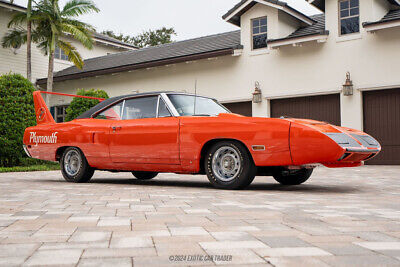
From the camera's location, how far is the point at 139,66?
20.4 meters

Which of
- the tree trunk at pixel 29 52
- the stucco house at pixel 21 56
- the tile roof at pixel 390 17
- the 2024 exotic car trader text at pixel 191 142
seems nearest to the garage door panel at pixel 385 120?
the tile roof at pixel 390 17

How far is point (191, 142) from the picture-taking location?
250 inches

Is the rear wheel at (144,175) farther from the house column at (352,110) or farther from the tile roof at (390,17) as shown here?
the tile roof at (390,17)

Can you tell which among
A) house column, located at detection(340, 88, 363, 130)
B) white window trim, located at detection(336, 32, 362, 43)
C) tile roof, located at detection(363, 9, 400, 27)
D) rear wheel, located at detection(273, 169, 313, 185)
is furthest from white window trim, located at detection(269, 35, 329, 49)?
rear wheel, located at detection(273, 169, 313, 185)

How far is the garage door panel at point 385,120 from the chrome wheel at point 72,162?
33.6ft

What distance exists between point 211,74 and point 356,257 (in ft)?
54.1

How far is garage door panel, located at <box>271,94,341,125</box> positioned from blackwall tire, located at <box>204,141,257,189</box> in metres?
9.90

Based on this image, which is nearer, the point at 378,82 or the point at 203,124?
the point at 203,124

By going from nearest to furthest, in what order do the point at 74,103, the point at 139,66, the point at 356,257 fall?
the point at 356,257
the point at 74,103
the point at 139,66

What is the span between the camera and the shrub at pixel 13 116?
44.4 ft

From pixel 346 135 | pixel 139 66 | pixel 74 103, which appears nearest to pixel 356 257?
pixel 346 135

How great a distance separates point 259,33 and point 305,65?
263cm

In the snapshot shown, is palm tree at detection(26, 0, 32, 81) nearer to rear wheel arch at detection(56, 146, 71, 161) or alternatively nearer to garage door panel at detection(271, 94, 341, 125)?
garage door panel at detection(271, 94, 341, 125)

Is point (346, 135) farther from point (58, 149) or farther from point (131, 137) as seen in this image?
point (58, 149)
